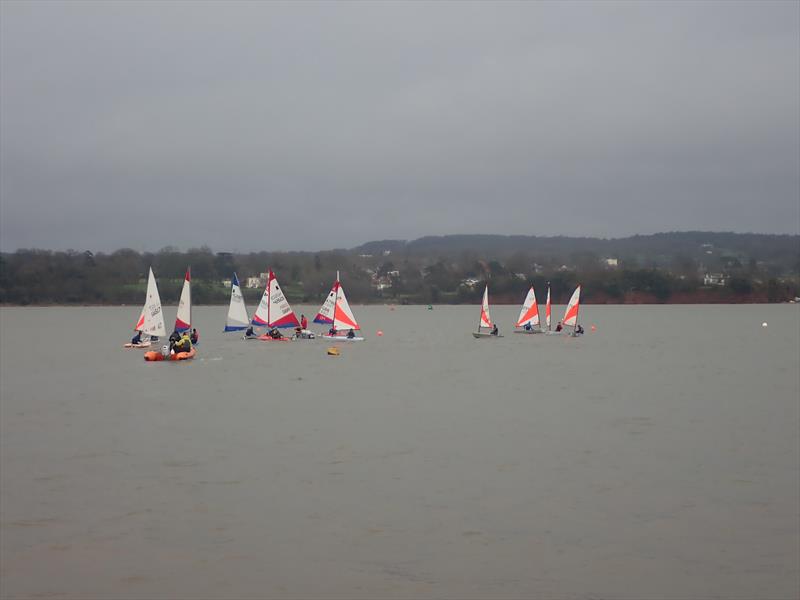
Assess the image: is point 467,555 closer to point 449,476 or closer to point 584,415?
point 449,476

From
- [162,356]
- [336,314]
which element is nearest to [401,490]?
[162,356]

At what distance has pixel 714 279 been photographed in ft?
522

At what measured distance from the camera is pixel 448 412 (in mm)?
24719

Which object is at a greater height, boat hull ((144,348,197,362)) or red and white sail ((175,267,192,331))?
red and white sail ((175,267,192,331))

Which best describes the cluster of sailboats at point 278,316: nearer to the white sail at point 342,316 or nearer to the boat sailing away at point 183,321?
the white sail at point 342,316

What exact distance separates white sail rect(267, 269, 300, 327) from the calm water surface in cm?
1821

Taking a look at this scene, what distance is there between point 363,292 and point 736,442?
140 m

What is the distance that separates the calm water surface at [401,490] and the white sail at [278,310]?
18.2 meters

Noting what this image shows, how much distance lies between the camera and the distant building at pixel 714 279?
15488 centimetres

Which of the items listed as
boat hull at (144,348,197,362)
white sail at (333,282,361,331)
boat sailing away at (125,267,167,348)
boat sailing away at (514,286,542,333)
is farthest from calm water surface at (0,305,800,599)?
boat sailing away at (514,286,542,333)

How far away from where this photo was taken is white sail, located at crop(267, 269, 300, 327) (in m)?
50.8

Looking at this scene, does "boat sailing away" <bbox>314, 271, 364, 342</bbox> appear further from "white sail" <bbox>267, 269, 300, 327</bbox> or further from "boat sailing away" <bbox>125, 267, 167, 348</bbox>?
"boat sailing away" <bbox>125, 267, 167, 348</bbox>

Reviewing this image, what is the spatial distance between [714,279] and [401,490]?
153672 mm

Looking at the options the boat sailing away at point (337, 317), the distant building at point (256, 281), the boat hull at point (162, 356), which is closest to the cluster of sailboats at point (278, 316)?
the boat sailing away at point (337, 317)
